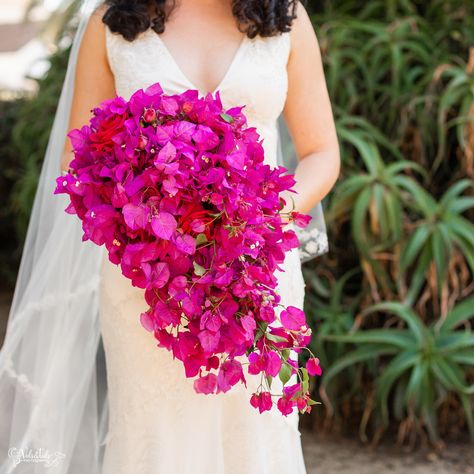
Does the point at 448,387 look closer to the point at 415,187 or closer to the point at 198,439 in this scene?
the point at 415,187

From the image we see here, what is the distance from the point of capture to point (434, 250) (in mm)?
3510

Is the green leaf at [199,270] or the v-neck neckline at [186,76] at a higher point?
the v-neck neckline at [186,76]

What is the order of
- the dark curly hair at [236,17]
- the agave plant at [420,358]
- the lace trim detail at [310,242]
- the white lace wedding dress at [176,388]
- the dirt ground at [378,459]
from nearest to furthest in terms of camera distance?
the white lace wedding dress at [176,388] < the dark curly hair at [236,17] < the lace trim detail at [310,242] < the agave plant at [420,358] < the dirt ground at [378,459]

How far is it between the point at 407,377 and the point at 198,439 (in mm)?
1823

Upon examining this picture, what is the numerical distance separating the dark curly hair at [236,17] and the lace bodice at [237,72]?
2 cm

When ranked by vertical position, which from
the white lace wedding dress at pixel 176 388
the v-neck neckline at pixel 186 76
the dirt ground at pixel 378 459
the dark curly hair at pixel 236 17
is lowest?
the dirt ground at pixel 378 459

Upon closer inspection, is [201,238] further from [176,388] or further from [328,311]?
[328,311]

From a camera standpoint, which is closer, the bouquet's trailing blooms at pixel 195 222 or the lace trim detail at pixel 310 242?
the bouquet's trailing blooms at pixel 195 222

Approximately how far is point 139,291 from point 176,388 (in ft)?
0.80

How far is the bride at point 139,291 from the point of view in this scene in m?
2.02

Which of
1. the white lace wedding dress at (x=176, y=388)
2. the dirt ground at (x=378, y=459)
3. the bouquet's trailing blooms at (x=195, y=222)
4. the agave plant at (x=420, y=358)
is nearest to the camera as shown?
the bouquet's trailing blooms at (x=195, y=222)

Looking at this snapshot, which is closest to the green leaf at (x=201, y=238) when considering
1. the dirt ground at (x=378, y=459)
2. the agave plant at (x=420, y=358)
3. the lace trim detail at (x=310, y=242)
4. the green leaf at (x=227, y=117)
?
the green leaf at (x=227, y=117)

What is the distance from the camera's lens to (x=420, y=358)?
3.50 metres

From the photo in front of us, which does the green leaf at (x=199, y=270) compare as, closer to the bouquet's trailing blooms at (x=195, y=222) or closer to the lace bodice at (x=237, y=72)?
the bouquet's trailing blooms at (x=195, y=222)
